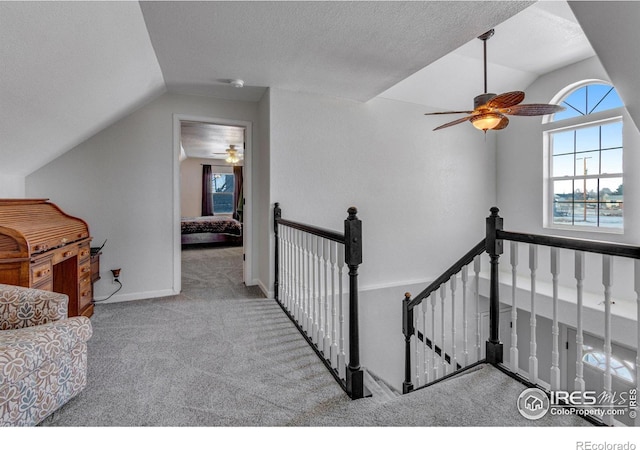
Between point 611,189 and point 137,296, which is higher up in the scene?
point 611,189

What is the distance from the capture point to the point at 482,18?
6.86 ft

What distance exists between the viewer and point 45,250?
2.16m

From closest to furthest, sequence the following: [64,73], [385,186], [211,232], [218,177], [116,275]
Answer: [64,73]
[116,275]
[385,186]
[211,232]
[218,177]

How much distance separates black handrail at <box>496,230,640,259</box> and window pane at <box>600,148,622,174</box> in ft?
10.5

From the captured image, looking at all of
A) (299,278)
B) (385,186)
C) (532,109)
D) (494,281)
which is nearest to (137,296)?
(299,278)

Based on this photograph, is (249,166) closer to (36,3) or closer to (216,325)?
(216,325)

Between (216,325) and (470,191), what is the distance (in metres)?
4.11

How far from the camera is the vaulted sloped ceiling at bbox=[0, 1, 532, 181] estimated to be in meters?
1.78

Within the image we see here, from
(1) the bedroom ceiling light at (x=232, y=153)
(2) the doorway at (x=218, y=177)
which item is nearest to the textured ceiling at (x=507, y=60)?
(2) the doorway at (x=218, y=177)

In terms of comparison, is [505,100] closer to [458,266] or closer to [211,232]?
[458,266]

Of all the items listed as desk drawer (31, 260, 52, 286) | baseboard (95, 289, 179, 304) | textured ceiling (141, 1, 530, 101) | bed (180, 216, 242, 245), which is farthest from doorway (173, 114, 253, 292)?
desk drawer (31, 260, 52, 286)

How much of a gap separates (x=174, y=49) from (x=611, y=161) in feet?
16.8

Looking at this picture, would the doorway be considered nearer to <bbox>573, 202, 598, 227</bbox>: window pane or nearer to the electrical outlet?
the electrical outlet

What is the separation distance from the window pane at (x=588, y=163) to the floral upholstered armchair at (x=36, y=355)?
18.5ft
